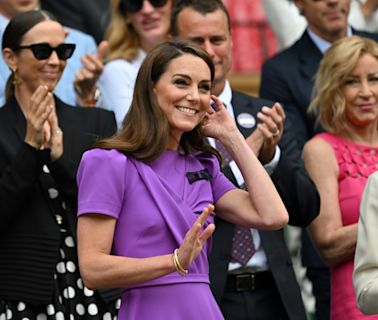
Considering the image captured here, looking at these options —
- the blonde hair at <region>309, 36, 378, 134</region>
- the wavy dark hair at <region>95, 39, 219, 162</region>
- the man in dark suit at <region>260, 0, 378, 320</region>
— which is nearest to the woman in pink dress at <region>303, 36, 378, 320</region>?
the blonde hair at <region>309, 36, 378, 134</region>

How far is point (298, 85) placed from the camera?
25.5 ft

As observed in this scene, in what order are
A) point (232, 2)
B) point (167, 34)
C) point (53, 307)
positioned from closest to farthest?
point (53, 307) < point (167, 34) < point (232, 2)

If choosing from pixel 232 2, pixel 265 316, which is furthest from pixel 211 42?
pixel 232 2

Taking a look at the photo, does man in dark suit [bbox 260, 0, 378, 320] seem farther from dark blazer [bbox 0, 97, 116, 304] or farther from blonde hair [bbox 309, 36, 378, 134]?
dark blazer [bbox 0, 97, 116, 304]

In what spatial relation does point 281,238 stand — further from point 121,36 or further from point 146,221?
point 121,36

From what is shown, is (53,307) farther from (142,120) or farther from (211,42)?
(211,42)

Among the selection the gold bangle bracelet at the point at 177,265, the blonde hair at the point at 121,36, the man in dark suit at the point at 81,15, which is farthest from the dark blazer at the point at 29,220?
the man in dark suit at the point at 81,15

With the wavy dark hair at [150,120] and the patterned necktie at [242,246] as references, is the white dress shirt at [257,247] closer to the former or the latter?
the patterned necktie at [242,246]

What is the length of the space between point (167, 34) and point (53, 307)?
7.54 ft

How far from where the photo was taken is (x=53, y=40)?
21.5 ft

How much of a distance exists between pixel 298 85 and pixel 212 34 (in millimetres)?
1027

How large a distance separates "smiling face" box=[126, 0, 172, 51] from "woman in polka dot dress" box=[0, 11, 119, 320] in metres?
1.47

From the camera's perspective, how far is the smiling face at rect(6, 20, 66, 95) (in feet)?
21.3

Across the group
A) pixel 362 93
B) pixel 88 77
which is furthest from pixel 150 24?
pixel 362 93
